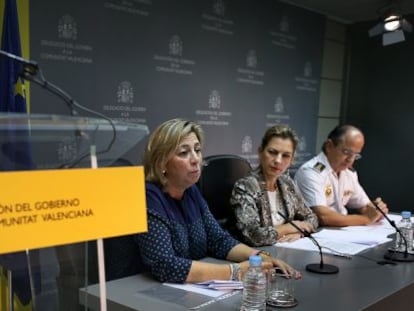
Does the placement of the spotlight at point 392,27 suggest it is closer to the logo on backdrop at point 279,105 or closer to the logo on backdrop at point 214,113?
the logo on backdrop at point 279,105

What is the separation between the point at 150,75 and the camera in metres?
3.13

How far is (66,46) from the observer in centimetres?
265

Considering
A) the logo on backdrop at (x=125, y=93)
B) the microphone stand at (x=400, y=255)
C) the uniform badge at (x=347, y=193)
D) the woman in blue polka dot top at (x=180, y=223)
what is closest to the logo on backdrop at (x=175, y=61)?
the logo on backdrop at (x=125, y=93)

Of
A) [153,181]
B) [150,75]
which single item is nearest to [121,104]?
[150,75]

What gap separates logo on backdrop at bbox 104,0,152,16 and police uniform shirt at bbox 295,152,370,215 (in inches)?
56.9

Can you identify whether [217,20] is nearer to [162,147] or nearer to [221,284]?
[162,147]

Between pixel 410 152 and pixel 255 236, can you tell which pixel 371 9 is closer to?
pixel 410 152

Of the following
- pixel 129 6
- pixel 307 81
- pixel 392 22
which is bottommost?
pixel 307 81

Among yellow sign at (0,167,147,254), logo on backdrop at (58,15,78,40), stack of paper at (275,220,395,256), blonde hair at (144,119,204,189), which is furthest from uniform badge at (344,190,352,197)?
yellow sign at (0,167,147,254)

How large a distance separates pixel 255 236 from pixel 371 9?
3.22 metres

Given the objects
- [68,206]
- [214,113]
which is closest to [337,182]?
[214,113]

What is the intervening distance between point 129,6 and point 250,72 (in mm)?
1317

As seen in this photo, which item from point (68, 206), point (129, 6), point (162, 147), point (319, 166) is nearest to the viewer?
point (68, 206)

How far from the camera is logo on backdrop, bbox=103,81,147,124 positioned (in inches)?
116
